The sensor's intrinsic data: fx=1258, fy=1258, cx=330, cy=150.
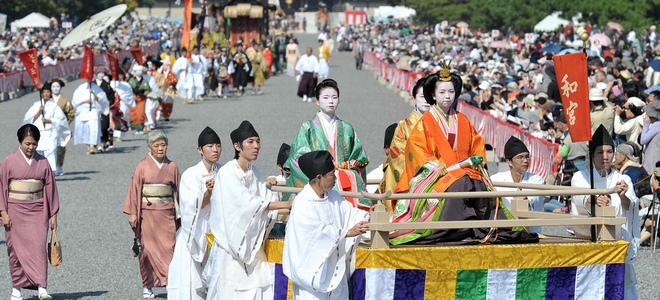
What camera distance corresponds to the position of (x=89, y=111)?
20.9 metres

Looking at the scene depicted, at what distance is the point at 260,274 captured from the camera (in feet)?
27.4

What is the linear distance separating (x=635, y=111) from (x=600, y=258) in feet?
25.5

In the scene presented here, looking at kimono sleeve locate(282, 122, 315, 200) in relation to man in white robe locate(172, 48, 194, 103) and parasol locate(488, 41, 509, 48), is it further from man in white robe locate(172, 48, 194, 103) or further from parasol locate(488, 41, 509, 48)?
parasol locate(488, 41, 509, 48)

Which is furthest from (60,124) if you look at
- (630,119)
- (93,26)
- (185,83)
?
(185,83)

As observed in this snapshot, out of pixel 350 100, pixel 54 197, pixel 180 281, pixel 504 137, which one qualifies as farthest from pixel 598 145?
pixel 350 100

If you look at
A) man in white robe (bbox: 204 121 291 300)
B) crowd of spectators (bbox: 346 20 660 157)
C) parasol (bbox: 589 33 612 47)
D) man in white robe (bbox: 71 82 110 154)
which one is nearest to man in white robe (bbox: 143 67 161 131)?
man in white robe (bbox: 71 82 110 154)

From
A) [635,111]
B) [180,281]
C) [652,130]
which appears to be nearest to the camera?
[180,281]

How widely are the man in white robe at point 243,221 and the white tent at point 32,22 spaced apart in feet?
178

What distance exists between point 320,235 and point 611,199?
2257 mm

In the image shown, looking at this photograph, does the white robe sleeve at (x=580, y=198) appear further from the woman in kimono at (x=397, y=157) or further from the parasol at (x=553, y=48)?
the parasol at (x=553, y=48)

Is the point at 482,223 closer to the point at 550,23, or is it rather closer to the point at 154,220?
the point at 154,220

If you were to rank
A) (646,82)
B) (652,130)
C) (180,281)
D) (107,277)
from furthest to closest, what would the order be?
1. (646,82)
2. (652,130)
3. (107,277)
4. (180,281)

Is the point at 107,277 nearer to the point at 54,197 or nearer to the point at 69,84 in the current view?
the point at 54,197

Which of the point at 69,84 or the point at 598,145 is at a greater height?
the point at 598,145
